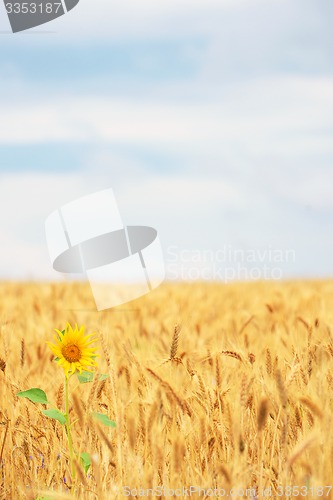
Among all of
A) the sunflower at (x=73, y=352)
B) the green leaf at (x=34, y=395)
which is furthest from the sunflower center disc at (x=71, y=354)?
the green leaf at (x=34, y=395)

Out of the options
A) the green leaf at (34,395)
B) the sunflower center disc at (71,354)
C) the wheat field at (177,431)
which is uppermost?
the sunflower center disc at (71,354)

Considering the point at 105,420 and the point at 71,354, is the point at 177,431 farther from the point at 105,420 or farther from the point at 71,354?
the point at 71,354

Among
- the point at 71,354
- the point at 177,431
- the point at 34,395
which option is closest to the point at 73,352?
the point at 71,354

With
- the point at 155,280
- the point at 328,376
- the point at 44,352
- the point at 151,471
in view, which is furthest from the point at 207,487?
the point at 155,280

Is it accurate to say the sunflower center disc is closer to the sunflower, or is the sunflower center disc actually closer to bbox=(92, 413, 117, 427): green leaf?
the sunflower

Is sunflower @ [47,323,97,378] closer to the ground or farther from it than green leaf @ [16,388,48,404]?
farther from it

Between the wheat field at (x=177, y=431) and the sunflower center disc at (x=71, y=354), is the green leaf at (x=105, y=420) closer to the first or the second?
the wheat field at (x=177, y=431)

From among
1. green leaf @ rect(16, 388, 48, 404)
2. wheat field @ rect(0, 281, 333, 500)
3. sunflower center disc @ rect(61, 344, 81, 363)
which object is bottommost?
wheat field @ rect(0, 281, 333, 500)

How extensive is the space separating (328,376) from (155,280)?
5.58 meters

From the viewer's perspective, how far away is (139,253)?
466cm

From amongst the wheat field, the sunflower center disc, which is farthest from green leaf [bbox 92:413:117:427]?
the sunflower center disc

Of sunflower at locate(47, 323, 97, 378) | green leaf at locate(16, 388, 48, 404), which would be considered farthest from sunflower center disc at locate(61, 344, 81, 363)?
green leaf at locate(16, 388, 48, 404)

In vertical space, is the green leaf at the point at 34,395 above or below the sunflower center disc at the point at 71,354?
below

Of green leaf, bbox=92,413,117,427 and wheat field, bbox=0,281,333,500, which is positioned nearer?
wheat field, bbox=0,281,333,500
